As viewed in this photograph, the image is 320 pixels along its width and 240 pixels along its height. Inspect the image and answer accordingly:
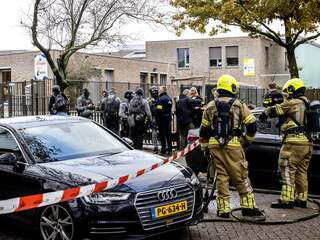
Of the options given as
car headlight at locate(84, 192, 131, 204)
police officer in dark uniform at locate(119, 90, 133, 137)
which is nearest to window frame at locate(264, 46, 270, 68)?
police officer in dark uniform at locate(119, 90, 133, 137)

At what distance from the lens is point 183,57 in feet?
163

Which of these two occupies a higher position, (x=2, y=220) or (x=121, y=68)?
(x=121, y=68)

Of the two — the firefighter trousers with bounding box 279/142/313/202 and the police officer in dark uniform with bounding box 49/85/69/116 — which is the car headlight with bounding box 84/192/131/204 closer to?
the firefighter trousers with bounding box 279/142/313/202

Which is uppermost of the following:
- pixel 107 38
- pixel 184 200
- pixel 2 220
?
pixel 107 38

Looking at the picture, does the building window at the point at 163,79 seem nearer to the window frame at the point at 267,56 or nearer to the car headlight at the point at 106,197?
the window frame at the point at 267,56

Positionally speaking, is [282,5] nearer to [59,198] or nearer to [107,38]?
[107,38]

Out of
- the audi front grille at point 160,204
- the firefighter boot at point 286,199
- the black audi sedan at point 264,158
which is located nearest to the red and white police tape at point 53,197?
the audi front grille at point 160,204

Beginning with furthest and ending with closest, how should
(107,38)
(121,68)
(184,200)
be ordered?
(121,68) < (107,38) < (184,200)

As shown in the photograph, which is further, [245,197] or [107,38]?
[107,38]

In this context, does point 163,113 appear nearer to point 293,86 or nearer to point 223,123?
point 293,86

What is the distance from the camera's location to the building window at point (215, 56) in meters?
47.8

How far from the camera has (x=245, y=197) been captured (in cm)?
682

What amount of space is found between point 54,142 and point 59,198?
1541mm

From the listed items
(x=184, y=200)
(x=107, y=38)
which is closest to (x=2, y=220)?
(x=184, y=200)
